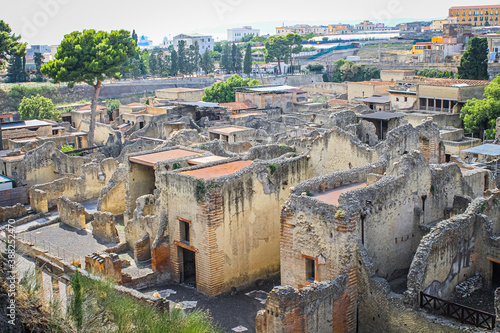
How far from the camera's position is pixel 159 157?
25812mm

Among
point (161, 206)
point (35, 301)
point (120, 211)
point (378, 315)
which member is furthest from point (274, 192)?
point (120, 211)

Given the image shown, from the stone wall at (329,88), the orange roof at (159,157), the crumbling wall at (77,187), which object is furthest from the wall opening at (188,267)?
the stone wall at (329,88)

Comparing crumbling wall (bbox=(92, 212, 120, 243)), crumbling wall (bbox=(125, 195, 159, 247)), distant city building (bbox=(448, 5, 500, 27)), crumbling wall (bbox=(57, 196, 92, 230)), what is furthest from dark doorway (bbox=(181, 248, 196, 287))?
distant city building (bbox=(448, 5, 500, 27))

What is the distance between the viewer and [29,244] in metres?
24.9

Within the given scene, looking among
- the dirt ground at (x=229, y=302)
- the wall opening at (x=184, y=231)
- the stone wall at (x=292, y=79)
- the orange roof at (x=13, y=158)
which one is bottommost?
the dirt ground at (x=229, y=302)

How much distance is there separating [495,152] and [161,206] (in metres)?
16.5

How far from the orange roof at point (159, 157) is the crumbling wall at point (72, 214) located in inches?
163

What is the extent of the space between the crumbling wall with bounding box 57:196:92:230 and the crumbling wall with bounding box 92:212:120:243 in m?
1.65

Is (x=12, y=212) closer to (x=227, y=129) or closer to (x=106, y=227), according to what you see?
(x=106, y=227)

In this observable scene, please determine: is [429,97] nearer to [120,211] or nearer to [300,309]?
[120,211]

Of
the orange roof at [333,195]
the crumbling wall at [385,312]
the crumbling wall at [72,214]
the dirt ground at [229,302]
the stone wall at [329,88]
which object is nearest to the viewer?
the crumbling wall at [385,312]

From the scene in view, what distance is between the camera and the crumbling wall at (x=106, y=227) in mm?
26141

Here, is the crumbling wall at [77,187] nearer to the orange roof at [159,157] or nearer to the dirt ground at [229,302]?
the orange roof at [159,157]

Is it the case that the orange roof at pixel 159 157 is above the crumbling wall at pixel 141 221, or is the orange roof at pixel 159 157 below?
above
